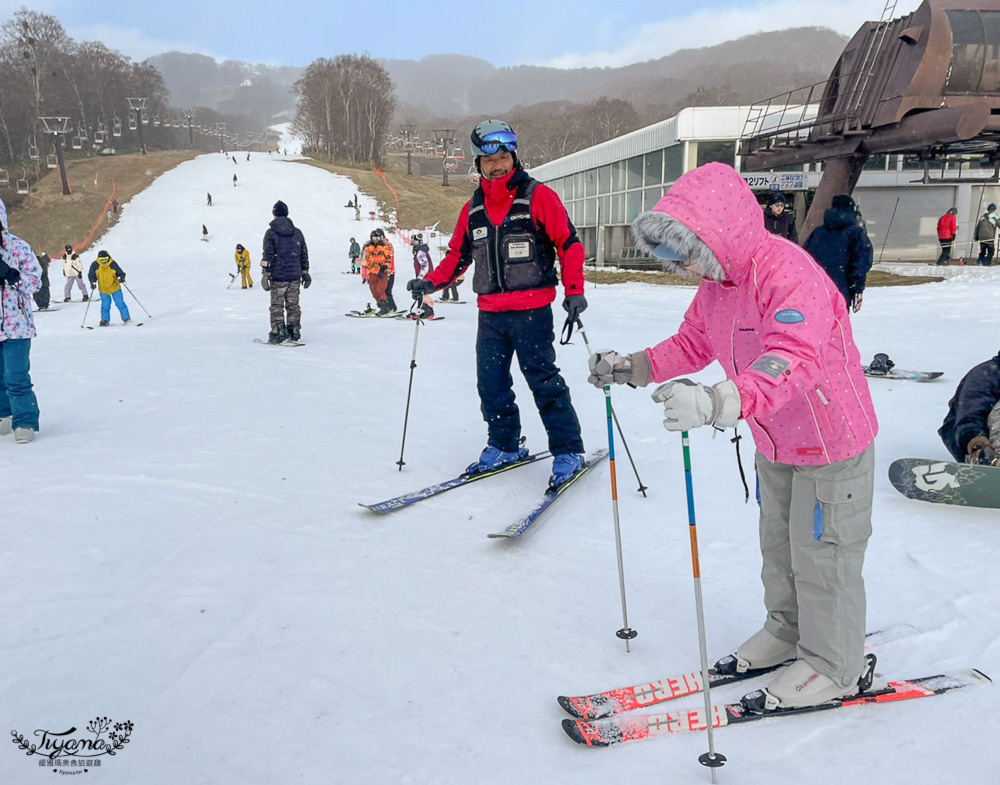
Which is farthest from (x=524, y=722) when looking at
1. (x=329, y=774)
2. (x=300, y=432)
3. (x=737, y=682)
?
(x=300, y=432)

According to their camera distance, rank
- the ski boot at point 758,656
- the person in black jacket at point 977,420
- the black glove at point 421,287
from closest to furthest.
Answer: the ski boot at point 758,656 → the person in black jacket at point 977,420 → the black glove at point 421,287

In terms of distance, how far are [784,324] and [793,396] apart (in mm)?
227

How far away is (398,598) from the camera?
2879 millimetres

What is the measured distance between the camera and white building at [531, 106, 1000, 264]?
74.6 feet

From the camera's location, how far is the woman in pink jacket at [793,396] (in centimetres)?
173

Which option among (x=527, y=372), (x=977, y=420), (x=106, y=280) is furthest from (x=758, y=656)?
(x=106, y=280)

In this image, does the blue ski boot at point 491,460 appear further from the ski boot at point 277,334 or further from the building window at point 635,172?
the building window at point 635,172

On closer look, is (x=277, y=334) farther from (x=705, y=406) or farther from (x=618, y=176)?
(x=618, y=176)

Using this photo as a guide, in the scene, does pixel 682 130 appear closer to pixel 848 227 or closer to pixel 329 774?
pixel 848 227

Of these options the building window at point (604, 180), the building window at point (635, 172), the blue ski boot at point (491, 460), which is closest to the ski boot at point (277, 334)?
the blue ski boot at point (491, 460)

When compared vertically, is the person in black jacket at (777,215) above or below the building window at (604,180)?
below

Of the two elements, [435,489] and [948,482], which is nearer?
[948,482]

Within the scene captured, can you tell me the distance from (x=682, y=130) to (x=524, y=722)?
23608 mm

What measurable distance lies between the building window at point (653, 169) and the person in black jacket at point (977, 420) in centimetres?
2191
